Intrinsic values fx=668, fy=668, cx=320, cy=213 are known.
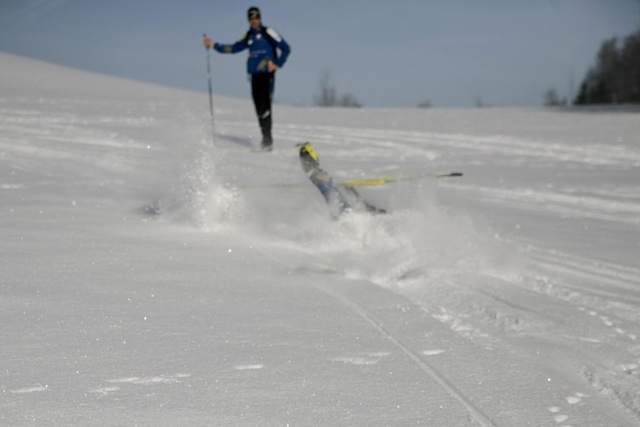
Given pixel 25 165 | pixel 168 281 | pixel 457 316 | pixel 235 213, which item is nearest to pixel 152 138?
pixel 25 165

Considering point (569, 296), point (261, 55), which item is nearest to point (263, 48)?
point (261, 55)

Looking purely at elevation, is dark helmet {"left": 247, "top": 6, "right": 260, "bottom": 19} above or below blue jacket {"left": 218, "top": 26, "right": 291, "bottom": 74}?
above

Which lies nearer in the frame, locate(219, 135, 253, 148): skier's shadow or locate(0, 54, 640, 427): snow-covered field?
locate(0, 54, 640, 427): snow-covered field

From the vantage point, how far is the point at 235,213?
575 cm

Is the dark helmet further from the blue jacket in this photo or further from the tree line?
the tree line

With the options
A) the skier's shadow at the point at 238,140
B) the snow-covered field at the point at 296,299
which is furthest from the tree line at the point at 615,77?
the snow-covered field at the point at 296,299

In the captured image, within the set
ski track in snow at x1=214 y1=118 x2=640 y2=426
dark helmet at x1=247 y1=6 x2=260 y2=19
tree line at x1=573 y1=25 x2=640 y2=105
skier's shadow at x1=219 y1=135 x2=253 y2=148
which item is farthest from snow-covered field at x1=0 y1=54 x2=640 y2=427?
tree line at x1=573 y1=25 x2=640 y2=105

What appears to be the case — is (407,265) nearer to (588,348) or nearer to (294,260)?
(294,260)

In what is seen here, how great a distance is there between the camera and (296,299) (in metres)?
3.81

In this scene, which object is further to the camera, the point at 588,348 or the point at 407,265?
the point at 407,265

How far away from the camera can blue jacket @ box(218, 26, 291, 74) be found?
9945 millimetres

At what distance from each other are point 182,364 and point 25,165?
5788mm

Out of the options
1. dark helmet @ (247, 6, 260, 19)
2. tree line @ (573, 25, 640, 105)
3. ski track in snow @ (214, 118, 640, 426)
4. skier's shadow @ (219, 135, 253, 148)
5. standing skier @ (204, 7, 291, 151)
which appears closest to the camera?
ski track in snow @ (214, 118, 640, 426)

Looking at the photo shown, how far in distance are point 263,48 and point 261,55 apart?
0.11 metres
